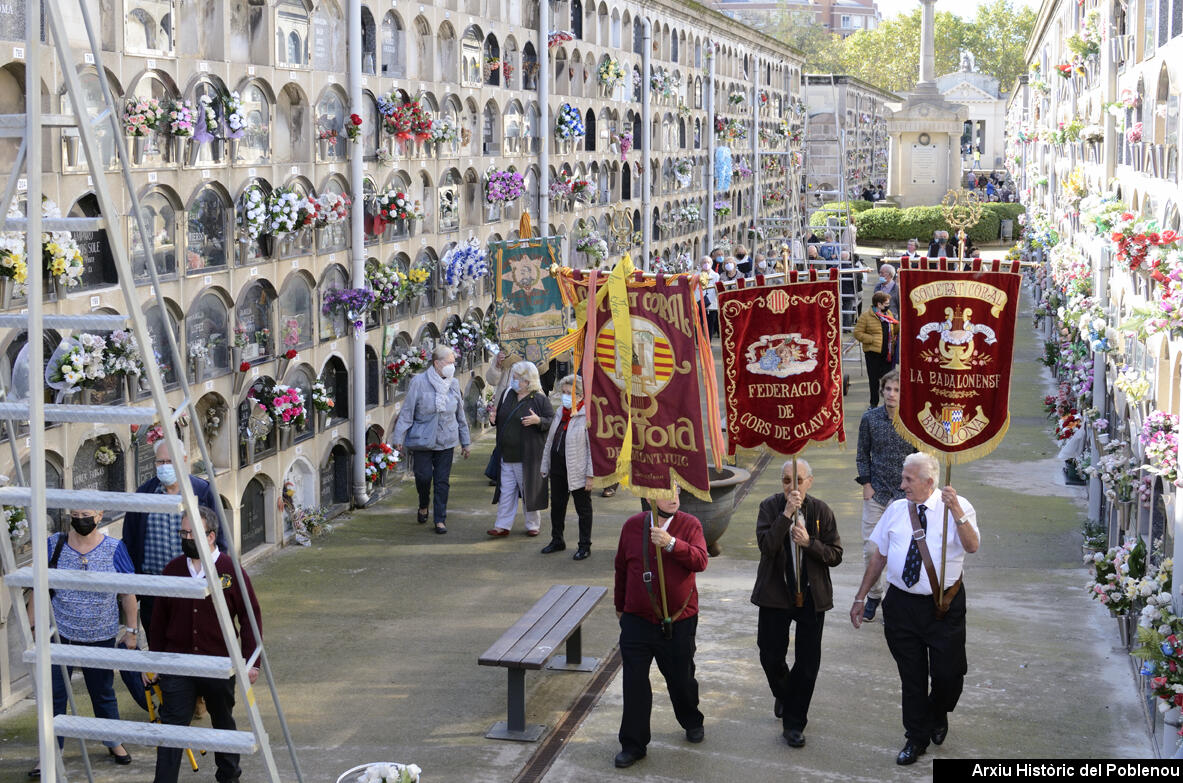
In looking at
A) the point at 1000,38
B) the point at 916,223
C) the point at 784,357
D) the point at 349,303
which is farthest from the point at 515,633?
the point at 1000,38

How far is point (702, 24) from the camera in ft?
72.4

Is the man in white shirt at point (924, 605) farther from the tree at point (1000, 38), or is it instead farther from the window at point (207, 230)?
the tree at point (1000, 38)

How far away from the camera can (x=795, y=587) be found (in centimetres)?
620

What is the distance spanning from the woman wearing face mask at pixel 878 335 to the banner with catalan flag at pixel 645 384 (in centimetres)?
659

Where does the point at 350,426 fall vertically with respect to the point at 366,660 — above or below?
above

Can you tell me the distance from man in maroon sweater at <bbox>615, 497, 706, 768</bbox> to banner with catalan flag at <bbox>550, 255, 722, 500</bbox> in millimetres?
207

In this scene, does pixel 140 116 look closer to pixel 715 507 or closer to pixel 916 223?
pixel 715 507

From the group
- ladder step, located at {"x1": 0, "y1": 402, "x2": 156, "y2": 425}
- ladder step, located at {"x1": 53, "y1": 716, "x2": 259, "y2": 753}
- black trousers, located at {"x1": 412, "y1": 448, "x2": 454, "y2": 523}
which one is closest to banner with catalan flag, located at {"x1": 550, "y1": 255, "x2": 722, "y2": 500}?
ladder step, located at {"x1": 53, "y1": 716, "x2": 259, "y2": 753}

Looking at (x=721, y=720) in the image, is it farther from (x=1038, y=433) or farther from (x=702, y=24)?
(x=702, y=24)

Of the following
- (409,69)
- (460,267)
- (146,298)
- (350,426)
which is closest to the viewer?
(146,298)

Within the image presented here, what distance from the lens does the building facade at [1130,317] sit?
5879 mm

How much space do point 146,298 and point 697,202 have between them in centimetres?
→ 1487

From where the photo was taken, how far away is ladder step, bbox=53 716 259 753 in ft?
12.4

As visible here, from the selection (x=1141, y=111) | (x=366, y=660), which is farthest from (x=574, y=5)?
(x=366, y=660)
